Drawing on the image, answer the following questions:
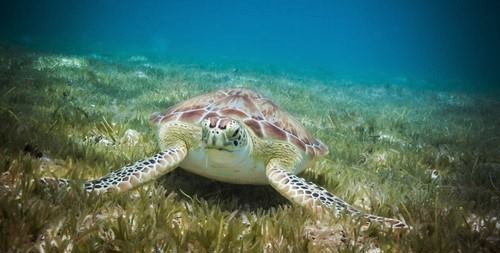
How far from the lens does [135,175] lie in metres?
3.38

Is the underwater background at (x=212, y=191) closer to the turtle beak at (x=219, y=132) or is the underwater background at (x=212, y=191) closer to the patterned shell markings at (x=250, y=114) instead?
the turtle beak at (x=219, y=132)

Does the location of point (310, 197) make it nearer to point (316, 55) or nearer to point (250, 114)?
point (250, 114)

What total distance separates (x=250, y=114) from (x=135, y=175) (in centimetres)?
161

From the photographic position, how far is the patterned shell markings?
423 centimetres

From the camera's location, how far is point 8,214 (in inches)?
98.4

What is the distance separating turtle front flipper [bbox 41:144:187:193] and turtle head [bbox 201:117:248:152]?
513 millimetres

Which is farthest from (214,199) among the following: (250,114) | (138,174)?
(250,114)

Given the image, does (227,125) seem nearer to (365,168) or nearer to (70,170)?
(70,170)

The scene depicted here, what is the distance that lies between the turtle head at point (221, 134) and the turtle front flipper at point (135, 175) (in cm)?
51

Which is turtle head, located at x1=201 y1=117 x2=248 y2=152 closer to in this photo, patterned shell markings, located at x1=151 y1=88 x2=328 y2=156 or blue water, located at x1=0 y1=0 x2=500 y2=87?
patterned shell markings, located at x1=151 y1=88 x2=328 y2=156

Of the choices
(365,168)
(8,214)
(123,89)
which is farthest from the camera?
(123,89)

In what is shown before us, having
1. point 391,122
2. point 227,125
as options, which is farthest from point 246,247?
point 391,122

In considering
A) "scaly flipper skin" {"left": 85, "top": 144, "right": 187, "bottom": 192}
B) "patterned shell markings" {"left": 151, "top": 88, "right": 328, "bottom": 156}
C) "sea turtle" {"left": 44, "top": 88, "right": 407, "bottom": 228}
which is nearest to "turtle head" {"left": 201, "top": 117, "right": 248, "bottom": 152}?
"sea turtle" {"left": 44, "top": 88, "right": 407, "bottom": 228}

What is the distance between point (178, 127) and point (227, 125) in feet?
3.61
